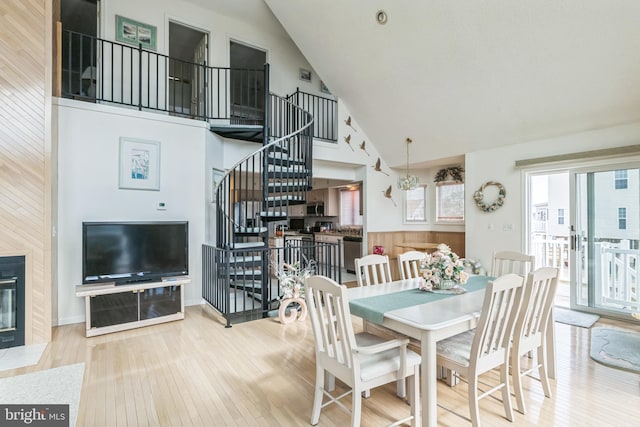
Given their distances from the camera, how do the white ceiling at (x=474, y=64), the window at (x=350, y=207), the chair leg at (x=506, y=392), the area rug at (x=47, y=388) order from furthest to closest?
the window at (x=350, y=207) < the white ceiling at (x=474, y=64) < the area rug at (x=47, y=388) < the chair leg at (x=506, y=392)

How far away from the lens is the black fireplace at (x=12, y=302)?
3.11 m

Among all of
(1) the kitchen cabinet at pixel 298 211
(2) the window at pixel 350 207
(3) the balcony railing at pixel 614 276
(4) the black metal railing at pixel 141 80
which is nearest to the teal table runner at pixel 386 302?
(3) the balcony railing at pixel 614 276

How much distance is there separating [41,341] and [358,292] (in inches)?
136

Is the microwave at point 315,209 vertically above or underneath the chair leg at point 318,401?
above

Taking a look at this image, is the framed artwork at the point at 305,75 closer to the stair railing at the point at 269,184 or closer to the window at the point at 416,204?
the stair railing at the point at 269,184

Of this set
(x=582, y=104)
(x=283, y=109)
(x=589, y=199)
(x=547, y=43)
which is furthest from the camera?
(x=283, y=109)

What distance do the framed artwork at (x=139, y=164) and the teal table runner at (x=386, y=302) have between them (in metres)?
→ 3.56

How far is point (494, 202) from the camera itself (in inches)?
207

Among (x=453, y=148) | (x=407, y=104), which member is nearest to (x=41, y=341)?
(x=407, y=104)

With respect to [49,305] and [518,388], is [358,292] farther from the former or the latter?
[49,305]

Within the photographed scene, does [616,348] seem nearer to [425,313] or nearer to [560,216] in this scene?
[425,313]

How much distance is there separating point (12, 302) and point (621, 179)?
7.38 m

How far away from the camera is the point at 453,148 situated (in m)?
5.64

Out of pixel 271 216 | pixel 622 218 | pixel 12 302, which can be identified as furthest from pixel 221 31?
pixel 622 218
